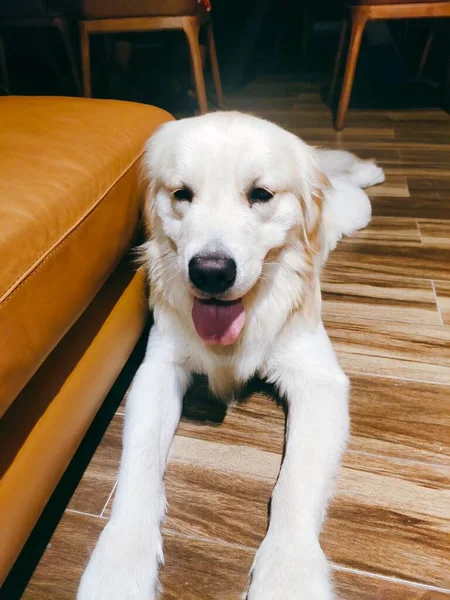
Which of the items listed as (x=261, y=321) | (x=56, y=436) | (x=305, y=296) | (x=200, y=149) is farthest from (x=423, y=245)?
(x=56, y=436)

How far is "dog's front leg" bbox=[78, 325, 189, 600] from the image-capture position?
794 mm

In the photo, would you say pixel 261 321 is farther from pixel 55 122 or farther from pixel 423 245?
pixel 423 245

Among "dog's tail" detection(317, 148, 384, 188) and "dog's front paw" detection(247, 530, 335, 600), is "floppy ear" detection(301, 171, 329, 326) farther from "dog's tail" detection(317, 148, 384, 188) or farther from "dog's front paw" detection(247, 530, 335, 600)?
"dog's tail" detection(317, 148, 384, 188)

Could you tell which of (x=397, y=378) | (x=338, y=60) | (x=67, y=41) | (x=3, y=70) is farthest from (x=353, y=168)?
(x=3, y=70)

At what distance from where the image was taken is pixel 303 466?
935 millimetres

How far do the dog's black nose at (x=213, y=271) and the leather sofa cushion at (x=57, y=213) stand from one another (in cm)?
22

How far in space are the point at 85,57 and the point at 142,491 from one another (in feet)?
8.10

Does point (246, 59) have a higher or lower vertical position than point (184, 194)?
lower

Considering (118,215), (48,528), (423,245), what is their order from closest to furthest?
1. (48,528)
2. (118,215)
3. (423,245)

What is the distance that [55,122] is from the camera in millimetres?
1133

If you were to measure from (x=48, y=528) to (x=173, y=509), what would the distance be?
0.83 ft

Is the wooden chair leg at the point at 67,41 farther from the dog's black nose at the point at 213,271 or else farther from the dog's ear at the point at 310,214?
the dog's black nose at the point at 213,271

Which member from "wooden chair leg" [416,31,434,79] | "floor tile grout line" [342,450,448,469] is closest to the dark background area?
"wooden chair leg" [416,31,434,79]

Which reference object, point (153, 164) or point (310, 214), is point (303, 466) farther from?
point (153, 164)
